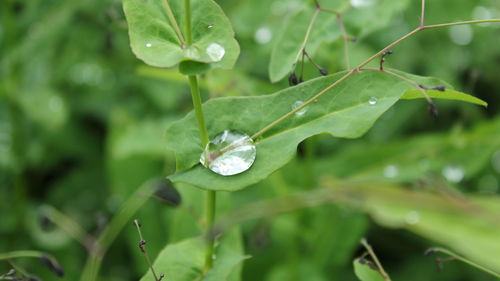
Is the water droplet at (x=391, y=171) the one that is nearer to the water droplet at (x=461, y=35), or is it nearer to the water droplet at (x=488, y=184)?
the water droplet at (x=488, y=184)

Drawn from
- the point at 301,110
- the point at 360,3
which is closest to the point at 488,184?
the point at 360,3

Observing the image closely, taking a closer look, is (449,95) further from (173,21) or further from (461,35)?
(461,35)

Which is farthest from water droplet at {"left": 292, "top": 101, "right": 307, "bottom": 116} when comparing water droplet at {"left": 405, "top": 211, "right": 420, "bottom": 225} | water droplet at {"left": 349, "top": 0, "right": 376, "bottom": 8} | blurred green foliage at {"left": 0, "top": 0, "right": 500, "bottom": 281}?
water droplet at {"left": 405, "top": 211, "right": 420, "bottom": 225}

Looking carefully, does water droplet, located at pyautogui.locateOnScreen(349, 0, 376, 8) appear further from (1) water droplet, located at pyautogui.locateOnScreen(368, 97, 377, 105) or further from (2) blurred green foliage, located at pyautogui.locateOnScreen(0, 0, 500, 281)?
(1) water droplet, located at pyautogui.locateOnScreen(368, 97, 377, 105)

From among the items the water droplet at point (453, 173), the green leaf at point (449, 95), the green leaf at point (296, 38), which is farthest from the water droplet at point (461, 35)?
the green leaf at point (449, 95)

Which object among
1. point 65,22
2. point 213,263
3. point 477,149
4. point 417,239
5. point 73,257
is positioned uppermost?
point 65,22

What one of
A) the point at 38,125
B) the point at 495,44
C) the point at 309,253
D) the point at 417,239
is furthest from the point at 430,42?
the point at 38,125

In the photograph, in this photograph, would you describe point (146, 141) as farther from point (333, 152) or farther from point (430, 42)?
point (430, 42)
